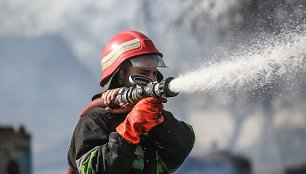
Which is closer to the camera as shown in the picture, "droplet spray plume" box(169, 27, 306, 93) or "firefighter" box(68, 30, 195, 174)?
"droplet spray plume" box(169, 27, 306, 93)

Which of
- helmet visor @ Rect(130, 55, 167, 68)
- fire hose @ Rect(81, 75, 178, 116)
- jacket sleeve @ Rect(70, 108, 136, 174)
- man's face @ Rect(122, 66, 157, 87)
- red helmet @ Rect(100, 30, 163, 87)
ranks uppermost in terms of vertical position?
red helmet @ Rect(100, 30, 163, 87)

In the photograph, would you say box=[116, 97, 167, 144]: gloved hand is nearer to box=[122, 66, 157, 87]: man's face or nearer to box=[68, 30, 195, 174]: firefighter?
box=[68, 30, 195, 174]: firefighter

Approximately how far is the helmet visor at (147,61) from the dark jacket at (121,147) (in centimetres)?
46

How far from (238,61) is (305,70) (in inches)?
21.9

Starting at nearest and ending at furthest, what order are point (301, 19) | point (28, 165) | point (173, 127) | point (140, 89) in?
1. point (301, 19)
2. point (140, 89)
3. point (173, 127)
4. point (28, 165)

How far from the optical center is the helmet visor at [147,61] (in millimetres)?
5770

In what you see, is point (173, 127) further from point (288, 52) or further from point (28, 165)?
point (28, 165)

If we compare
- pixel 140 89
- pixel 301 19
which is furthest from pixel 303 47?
pixel 140 89

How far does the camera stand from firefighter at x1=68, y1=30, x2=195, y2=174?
17.2 ft

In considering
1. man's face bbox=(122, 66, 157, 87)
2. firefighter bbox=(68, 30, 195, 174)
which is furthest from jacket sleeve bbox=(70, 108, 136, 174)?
man's face bbox=(122, 66, 157, 87)

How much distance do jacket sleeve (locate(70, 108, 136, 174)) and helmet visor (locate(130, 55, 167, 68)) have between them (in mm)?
582

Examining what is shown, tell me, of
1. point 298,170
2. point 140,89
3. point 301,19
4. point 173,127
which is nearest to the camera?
point 301,19

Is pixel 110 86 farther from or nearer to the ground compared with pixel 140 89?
farther from the ground

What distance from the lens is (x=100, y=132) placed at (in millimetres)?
5578
